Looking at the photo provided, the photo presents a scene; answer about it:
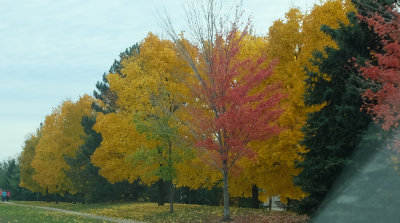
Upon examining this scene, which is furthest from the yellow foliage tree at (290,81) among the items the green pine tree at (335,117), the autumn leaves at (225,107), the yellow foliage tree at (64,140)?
the yellow foliage tree at (64,140)

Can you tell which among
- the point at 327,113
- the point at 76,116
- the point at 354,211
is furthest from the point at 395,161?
the point at 76,116

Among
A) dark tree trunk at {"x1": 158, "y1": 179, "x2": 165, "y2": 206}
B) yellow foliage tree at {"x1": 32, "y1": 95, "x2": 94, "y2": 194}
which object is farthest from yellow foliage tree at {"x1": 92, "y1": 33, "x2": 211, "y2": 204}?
yellow foliage tree at {"x1": 32, "y1": 95, "x2": 94, "y2": 194}

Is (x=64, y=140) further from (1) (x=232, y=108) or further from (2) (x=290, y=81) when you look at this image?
(1) (x=232, y=108)

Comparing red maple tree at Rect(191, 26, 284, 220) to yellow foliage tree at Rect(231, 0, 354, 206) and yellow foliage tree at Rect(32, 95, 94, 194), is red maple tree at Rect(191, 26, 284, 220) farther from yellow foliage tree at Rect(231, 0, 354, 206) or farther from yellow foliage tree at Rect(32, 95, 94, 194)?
yellow foliage tree at Rect(32, 95, 94, 194)

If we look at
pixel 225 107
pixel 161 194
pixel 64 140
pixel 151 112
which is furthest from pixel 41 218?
pixel 64 140

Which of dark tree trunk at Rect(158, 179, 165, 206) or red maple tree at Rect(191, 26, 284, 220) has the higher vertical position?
red maple tree at Rect(191, 26, 284, 220)

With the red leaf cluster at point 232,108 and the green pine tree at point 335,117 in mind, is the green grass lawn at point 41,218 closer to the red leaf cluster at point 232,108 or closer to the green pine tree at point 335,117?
the red leaf cluster at point 232,108

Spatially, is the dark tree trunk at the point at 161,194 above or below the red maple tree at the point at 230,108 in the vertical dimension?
below

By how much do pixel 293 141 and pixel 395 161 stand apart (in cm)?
575

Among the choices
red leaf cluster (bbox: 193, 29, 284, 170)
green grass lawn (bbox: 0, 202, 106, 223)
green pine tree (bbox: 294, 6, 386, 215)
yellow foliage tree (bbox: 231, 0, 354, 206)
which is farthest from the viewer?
green grass lawn (bbox: 0, 202, 106, 223)

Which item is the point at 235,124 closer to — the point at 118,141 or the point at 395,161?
the point at 395,161

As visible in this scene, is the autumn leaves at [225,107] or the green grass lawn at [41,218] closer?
the autumn leaves at [225,107]

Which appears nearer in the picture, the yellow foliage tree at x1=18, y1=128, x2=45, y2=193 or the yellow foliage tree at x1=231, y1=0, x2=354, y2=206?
the yellow foliage tree at x1=231, y1=0, x2=354, y2=206

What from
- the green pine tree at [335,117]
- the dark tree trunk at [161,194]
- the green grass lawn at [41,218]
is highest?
the green pine tree at [335,117]
